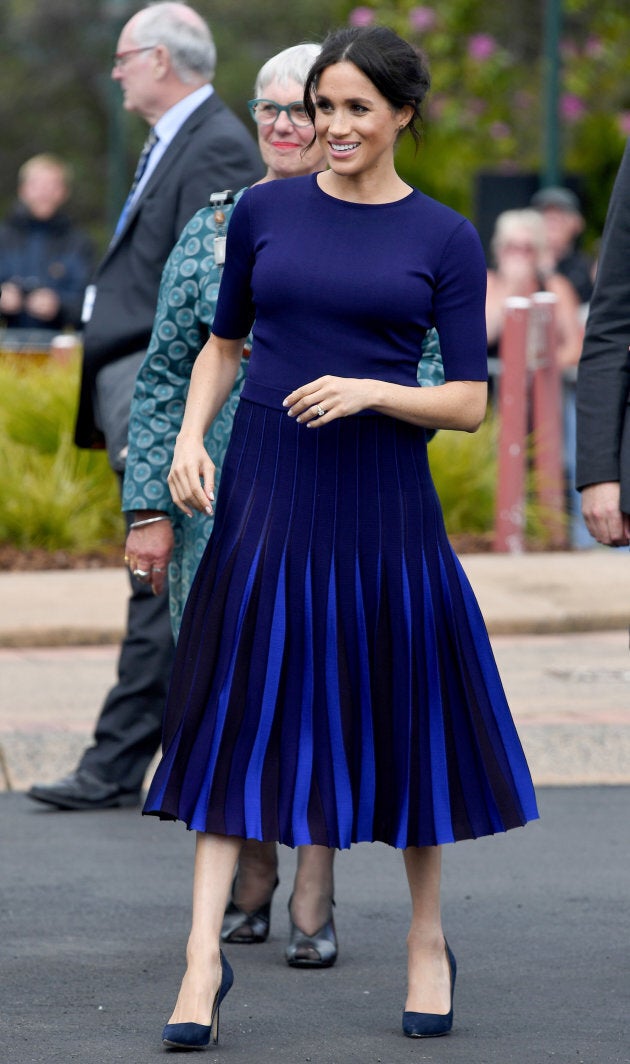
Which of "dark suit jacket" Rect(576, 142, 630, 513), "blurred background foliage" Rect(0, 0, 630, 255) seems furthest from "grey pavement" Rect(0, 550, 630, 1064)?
"blurred background foliage" Rect(0, 0, 630, 255)

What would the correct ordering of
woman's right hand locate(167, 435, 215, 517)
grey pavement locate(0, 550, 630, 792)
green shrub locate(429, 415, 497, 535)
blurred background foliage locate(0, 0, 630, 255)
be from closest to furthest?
woman's right hand locate(167, 435, 215, 517) → grey pavement locate(0, 550, 630, 792) → green shrub locate(429, 415, 497, 535) → blurred background foliage locate(0, 0, 630, 255)

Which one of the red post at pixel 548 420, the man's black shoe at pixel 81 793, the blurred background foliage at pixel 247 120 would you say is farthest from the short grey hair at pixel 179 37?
the red post at pixel 548 420

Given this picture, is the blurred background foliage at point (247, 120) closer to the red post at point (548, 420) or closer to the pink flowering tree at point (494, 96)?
the pink flowering tree at point (494, 96)

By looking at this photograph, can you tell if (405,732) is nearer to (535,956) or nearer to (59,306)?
(535,956)

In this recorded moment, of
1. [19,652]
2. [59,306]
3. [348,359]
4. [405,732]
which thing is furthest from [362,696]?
[59,306]

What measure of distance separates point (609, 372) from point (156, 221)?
1682 mm

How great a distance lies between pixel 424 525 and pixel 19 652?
4.55m

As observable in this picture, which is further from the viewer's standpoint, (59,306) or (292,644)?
(59,306)

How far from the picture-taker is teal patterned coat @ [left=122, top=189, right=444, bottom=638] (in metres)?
4.26

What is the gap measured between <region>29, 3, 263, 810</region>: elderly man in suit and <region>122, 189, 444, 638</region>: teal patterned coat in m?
0.79

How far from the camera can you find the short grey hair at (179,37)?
5215mm

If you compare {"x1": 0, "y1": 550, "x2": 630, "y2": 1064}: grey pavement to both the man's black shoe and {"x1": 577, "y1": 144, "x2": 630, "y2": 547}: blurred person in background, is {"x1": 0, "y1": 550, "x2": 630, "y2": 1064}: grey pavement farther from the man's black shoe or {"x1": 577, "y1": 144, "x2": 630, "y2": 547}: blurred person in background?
{"x1": 577, "y1": 144, "x2": 630, "y2": 547}: blurred person in background

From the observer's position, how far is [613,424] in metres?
3.90

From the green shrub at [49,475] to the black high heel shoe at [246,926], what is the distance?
6.04 m
